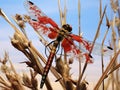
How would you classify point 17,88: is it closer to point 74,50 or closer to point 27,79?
point 27,79

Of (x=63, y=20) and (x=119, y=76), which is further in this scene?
(x=119, y=76)

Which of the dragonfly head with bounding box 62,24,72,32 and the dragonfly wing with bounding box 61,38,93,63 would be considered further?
the dragonfly head with bounding box 62,24,72,32

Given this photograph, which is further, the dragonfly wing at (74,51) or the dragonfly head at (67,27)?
the dragonfly head at (67,27)

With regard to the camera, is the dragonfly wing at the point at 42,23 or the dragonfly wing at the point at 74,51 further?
the dragonfly wing at the point at 42,23

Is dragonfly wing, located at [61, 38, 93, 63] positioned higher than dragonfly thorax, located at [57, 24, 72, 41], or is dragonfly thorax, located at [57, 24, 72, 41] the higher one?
dragonfly thorax, located at [57, 24, 72, 41]

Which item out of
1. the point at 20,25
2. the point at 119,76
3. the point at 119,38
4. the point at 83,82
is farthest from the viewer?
the point at 119,76

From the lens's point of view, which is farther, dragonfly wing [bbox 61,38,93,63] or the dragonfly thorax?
the dragonfly thorax

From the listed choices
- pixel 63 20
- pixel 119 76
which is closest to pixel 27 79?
pixel 63 20

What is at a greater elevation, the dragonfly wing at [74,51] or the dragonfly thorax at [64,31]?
the dragonfly thorax at [64,31]

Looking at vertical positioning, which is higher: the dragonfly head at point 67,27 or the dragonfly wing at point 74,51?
the dragonfly head at point 67,27

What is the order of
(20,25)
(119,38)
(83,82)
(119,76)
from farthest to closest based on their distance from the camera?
1. (119,76)
2. (119,38)
3. (20,25)
4. (83,82)

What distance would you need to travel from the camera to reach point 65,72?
0.41 meters

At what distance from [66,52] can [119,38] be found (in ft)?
2.06

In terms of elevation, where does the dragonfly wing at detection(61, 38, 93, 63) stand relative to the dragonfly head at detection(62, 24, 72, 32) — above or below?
below
